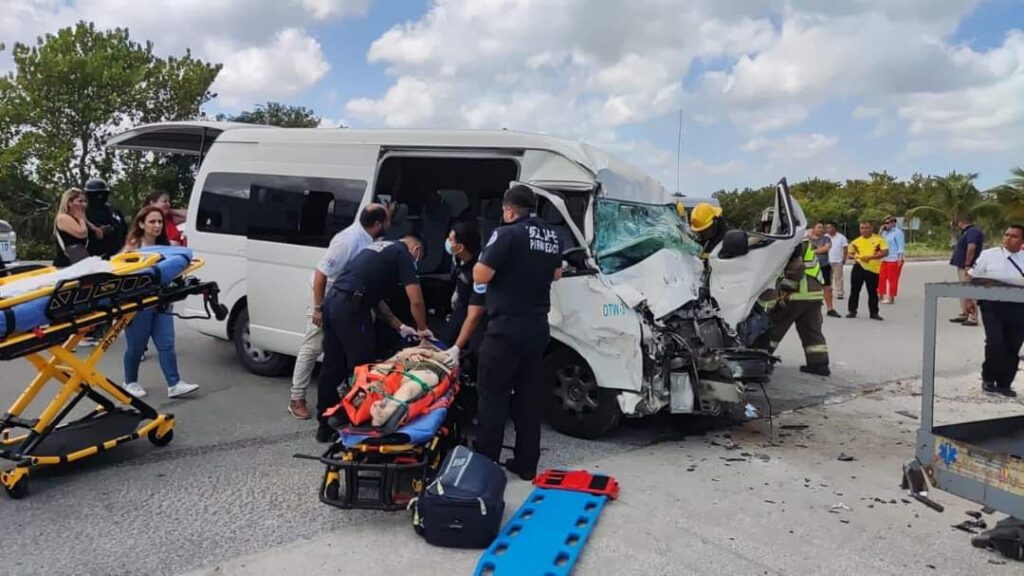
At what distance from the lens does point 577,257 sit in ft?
16.9

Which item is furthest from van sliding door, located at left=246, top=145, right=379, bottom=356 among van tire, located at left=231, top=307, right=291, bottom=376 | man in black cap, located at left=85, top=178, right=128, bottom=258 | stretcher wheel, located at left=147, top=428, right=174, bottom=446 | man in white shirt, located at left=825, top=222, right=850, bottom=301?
man in white shirt, located at left=825, top=222, right=850, bottom=301

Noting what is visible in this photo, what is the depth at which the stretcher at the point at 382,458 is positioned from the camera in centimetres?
385

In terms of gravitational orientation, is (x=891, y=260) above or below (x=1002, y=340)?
above

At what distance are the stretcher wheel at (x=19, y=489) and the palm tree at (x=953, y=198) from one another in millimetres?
34513

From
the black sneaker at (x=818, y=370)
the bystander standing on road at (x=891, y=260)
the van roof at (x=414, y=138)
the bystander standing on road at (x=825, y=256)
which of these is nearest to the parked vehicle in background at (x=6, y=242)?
the van roof at (x=414, y=138)

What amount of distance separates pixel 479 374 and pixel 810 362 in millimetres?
4965

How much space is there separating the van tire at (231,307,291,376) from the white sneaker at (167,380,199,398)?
0.71 metres

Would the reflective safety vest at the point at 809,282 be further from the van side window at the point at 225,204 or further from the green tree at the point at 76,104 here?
the green tree at the point at 76,104

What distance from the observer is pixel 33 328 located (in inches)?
154

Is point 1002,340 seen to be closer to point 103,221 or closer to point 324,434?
point 324,434

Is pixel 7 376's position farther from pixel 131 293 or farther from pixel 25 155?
pixel 25 155

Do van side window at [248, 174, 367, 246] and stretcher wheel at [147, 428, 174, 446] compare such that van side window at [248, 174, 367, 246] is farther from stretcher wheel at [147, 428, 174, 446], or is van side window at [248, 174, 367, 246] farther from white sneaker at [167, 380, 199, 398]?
stretcher wheel at [147, 428, 174, 446]

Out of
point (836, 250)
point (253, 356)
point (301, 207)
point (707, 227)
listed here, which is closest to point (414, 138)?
point (301, 207)

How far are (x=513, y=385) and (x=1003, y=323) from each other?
527cm
